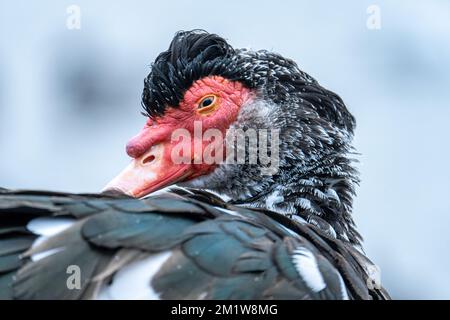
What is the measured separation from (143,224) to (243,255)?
1.15ft

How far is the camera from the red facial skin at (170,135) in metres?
4.96

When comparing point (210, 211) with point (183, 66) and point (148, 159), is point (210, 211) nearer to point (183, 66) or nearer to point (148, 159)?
point (148, 159)

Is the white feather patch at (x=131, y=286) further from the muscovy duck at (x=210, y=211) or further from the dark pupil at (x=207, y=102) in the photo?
the dark pupil at (x=207, y=102)

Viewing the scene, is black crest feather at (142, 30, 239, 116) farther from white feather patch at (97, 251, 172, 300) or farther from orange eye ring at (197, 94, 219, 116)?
white feather patch at (97, 251, 172, 300)

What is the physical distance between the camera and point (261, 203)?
16.4 feet

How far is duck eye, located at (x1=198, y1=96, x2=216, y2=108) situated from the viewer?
17.3 feet

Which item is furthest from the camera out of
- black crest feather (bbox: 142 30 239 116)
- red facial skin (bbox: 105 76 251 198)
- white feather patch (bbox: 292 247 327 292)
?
black crest feather (bbox: 142 30 239 116)

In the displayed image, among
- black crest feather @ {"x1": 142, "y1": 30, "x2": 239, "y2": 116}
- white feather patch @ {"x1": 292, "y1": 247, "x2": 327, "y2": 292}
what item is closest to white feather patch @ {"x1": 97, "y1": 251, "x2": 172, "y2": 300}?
white feather patch @ {"x1": 292, "y1": 247, "x2": 327, "y2": 292}

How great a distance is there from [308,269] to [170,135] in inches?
63.8

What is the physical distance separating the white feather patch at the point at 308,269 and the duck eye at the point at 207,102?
5.38 ft

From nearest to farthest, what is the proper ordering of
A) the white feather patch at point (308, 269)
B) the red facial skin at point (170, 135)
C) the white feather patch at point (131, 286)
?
the white feather patch at point (131, 286) → the white feather patch at point (308, 269) → the red facial skin at point (170, 135)

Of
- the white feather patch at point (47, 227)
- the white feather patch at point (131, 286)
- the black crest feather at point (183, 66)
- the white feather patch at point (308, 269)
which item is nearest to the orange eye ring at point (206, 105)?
the black crest feather at point (183, 66)

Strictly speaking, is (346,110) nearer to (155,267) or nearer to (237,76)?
(237,76)
